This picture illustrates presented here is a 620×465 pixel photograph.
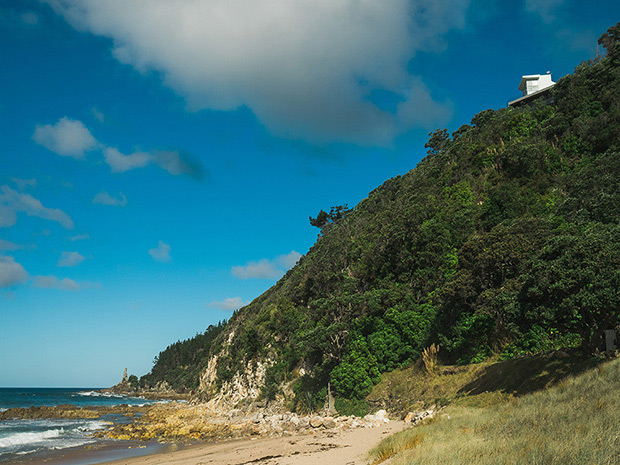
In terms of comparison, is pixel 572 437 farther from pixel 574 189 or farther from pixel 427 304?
pixel 574 189

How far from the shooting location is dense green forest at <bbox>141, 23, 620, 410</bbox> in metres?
15.1

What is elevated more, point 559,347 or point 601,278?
point 601,278

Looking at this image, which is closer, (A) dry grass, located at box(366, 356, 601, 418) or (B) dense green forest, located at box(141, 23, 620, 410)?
(B) dense green forest, located at box(141, 23, 620, 410)

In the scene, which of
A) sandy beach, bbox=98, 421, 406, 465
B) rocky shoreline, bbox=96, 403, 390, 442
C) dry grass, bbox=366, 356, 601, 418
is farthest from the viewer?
rocky shoreline, bbox=96, 403, 390, 442

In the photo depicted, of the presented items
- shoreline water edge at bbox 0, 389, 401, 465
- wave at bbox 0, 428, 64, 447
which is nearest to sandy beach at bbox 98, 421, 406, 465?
shoreline water edge at bbox 0, 389, 401, 465

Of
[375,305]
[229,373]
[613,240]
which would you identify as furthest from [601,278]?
[229,373]

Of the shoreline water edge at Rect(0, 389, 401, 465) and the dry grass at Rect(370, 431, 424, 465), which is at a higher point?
the dry grass at Rect(370, 431, 424, 465)

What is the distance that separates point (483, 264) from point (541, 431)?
14496mm

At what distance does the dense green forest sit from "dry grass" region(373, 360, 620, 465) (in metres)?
3.00

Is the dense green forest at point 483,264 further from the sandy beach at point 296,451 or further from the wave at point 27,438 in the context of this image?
the wave at point 27,438

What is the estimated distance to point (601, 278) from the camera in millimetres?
13469

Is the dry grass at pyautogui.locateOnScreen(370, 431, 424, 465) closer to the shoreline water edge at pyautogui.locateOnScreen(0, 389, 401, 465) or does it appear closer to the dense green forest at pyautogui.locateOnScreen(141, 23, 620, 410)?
the shoreline water edge at pyautogui.locateOnScreen(0, 389, 401, 465)

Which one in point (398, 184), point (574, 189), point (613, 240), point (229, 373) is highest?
point (398, 184)

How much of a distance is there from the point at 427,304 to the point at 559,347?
911 centimetres
